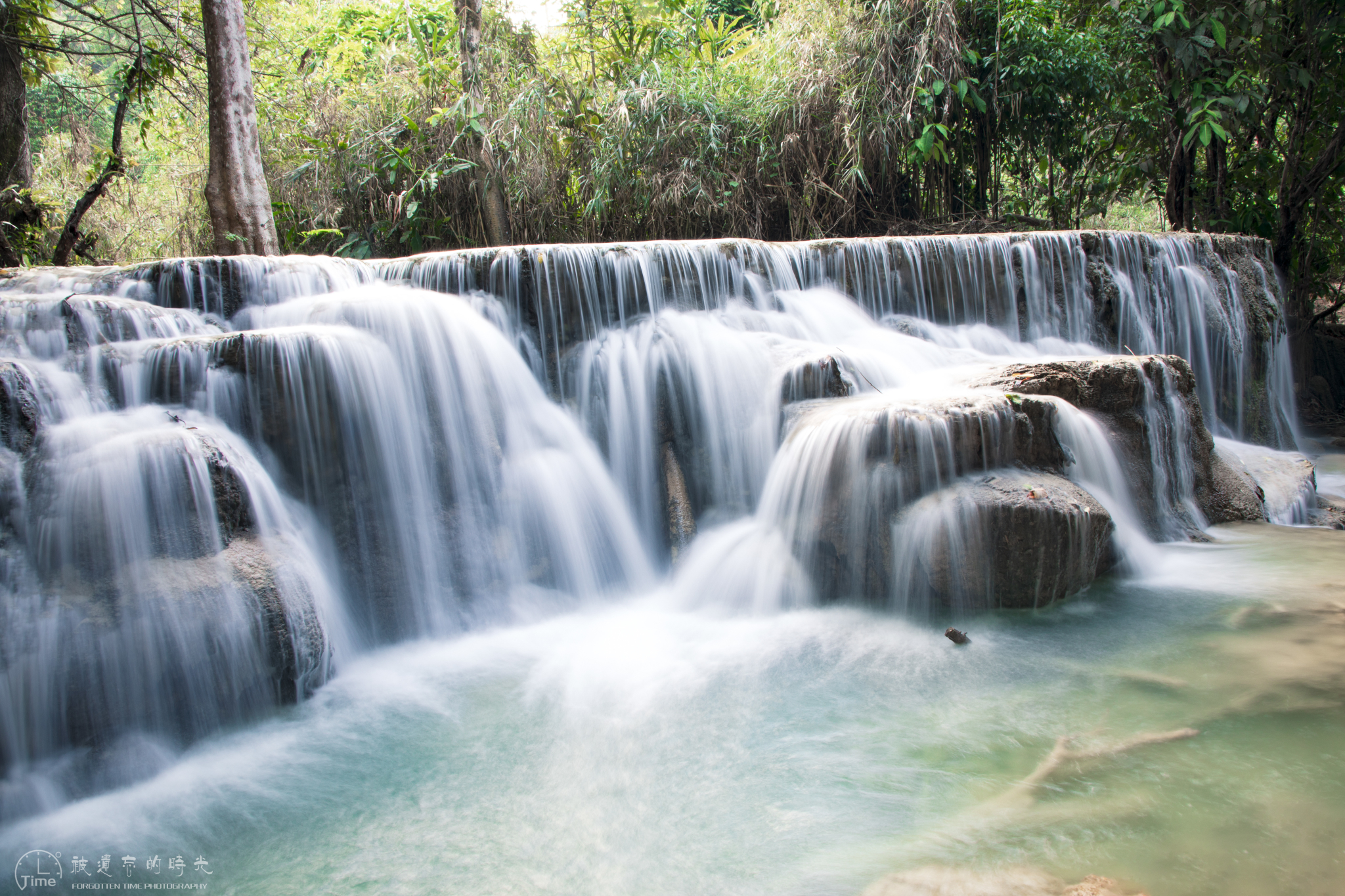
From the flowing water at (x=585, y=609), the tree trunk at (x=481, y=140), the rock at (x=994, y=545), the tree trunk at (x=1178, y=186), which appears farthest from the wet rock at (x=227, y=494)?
the tree trunk at (x=1178, y=186)

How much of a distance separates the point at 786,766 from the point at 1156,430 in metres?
3.54

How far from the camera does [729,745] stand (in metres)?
2.82

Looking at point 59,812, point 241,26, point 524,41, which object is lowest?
point 59,812

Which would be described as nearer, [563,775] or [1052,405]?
[563,775]

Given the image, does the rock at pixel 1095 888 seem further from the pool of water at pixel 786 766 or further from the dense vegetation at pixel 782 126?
the dense vegetation at pixel 782 126

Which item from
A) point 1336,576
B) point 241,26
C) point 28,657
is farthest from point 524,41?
point 1336,576

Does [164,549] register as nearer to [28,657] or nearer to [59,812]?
[28,657]

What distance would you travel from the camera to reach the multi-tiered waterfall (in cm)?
301

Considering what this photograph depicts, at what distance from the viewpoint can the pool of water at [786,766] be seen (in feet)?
7.03

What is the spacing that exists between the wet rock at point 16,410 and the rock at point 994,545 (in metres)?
3.82

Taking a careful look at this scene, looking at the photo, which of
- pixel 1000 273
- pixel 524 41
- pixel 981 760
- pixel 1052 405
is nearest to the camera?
pixel 981 760

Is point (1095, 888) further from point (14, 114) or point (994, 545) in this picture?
point (14, 114)

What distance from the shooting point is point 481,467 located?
14.7 ft

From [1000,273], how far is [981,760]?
5088mm
